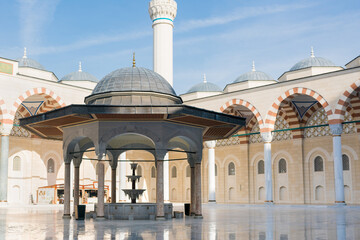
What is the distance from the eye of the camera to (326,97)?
20750mm

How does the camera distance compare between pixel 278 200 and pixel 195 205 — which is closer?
pixel 195 205

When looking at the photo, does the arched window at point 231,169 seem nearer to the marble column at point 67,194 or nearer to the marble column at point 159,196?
the marble column at point 67,194

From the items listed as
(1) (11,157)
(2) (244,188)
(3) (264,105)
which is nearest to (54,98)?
(1) (11,157)

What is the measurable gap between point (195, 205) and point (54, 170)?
1728 centimetres

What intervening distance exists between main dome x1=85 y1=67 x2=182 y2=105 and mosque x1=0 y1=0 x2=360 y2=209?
1026 centimetres

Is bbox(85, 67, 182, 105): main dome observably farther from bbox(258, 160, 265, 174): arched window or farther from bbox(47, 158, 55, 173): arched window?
bbox(47, 158, 55, 173): arched window

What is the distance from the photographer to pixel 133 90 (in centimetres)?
1220

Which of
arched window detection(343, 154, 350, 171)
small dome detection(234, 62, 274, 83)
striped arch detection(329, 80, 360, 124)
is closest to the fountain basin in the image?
striped arch detection(329, 80, 360, 124)

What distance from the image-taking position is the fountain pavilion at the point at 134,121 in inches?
436

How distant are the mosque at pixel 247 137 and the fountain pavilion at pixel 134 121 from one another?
877cm

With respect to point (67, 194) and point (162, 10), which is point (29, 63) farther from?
point (67, 194)

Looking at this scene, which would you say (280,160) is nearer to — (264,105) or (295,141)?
(295,141)

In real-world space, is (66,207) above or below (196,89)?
below

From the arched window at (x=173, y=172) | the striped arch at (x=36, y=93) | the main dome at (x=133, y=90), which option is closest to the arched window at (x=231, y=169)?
the arched window at (x=173, y=172)
